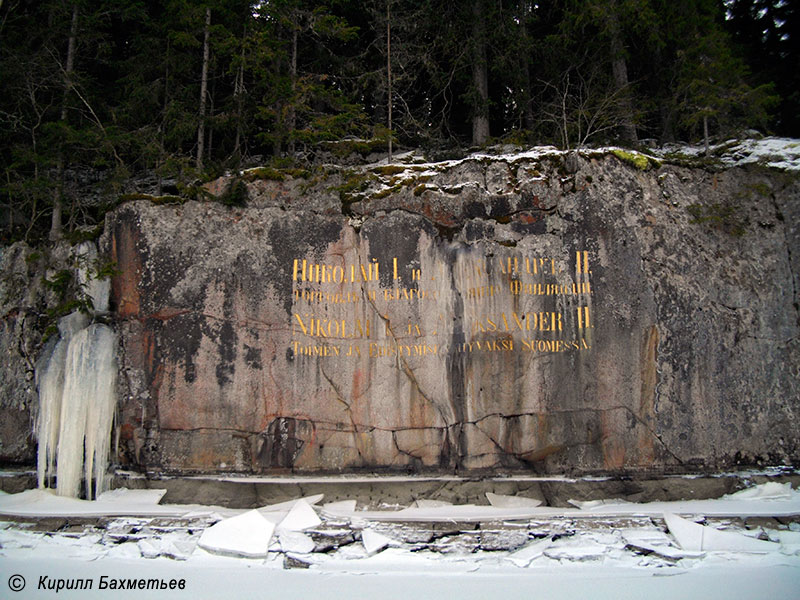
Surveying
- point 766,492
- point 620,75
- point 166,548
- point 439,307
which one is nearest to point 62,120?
point 439,307

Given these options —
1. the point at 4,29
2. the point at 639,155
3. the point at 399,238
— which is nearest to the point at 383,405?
the point at 399,238

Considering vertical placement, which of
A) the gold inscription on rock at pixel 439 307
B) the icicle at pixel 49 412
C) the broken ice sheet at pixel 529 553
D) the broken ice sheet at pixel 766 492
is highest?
the gold inscription on rock at pixel 439 307

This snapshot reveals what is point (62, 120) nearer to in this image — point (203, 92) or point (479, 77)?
point (203, 92)

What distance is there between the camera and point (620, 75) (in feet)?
35.5

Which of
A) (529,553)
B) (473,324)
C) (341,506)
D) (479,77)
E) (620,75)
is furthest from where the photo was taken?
(479,77)

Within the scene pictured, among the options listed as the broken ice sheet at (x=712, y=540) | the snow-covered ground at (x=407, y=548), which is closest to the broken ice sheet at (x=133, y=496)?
the snow-covered ground at (x=407, y=548)

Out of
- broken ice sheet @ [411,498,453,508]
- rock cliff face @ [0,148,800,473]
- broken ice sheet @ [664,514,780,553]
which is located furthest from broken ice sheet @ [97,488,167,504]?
broken ice sheet @ [664,514,780,553]

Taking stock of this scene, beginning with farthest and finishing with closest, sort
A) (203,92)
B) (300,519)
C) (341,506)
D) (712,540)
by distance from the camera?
1. (203,92)
2. (341,506)
3. (300,519)
4. (712,540)

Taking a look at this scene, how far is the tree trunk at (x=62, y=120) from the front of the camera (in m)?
8.93

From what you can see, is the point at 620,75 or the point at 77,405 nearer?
the point at 77,405

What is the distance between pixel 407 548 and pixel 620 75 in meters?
9.82

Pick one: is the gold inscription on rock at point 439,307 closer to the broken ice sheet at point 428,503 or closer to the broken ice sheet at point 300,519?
the broken ice sheet at point 428,503

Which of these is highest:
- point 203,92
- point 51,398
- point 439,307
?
point 203,92

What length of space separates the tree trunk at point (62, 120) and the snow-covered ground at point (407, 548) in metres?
4.42
